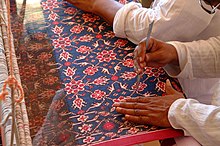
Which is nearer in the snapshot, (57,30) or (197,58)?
(197,58)

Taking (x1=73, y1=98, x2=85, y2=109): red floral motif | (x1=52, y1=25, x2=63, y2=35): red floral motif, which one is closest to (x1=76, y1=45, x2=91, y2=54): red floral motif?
(x1=52, y1=25, x2=63, y2=35): red floral motif

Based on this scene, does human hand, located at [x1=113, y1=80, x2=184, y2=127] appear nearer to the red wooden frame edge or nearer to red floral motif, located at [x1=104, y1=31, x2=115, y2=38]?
the red wooden frame edge

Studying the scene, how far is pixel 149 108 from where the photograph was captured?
3.54 feet

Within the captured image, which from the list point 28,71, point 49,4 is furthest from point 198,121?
point 49,4

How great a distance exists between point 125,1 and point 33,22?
1.16ft

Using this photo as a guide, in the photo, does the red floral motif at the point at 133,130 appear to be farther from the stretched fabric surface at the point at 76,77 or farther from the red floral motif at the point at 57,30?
the red floral motif at the point at 57,30

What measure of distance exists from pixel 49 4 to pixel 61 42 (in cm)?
22

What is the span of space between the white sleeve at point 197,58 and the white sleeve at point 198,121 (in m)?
0.18

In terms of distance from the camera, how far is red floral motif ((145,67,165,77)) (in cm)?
122

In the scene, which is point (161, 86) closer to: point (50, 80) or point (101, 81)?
point (101, 81)

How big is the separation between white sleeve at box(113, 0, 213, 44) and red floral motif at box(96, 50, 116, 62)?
0.26ft

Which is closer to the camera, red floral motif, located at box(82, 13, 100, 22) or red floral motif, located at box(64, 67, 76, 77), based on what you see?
red floral motif, located at box(64, 67, 76, 77)

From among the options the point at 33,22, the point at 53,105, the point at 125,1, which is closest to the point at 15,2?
the point at 33,22

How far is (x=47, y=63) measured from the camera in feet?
4.02
